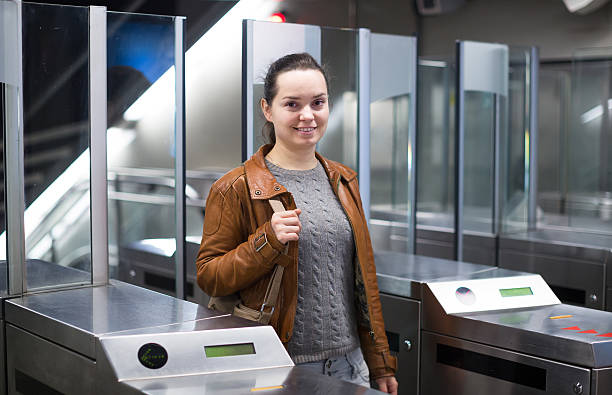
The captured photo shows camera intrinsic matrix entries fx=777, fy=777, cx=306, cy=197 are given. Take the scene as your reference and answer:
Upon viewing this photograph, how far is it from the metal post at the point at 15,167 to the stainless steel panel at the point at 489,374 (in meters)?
1.23

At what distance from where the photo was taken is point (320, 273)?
1863 millimetres

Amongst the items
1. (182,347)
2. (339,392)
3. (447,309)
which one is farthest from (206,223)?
(447,309)

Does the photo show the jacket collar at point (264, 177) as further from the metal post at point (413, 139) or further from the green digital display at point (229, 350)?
the metal post at point (413, 139)

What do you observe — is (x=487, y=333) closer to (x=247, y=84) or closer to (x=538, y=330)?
(x=538, y=330)

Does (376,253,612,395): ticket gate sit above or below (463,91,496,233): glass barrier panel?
below

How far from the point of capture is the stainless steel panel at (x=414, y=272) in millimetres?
2472

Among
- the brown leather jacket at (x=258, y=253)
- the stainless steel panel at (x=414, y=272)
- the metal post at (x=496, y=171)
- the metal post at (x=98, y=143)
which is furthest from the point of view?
the metal post at (x=496, y=171)

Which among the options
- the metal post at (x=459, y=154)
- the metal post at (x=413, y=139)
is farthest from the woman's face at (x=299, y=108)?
the metal post at (x=459, y=154)

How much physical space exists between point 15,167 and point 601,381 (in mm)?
1622

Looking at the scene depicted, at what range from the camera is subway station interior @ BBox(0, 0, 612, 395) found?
5.64ft

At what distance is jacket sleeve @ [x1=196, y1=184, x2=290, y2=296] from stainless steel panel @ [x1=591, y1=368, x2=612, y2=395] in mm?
838

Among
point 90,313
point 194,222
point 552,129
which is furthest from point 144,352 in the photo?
point 552,129

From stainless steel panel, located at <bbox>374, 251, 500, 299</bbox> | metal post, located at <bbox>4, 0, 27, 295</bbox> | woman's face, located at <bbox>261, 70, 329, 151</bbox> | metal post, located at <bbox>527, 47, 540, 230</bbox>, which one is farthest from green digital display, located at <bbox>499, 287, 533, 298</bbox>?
metal post, located at <bbox>527, 47, 540, 230</bbox>

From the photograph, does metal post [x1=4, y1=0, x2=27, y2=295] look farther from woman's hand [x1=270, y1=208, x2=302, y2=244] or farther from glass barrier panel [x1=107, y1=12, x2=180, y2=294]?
woman's hand [x1=270, y1=208, x2=302, y2=244]
